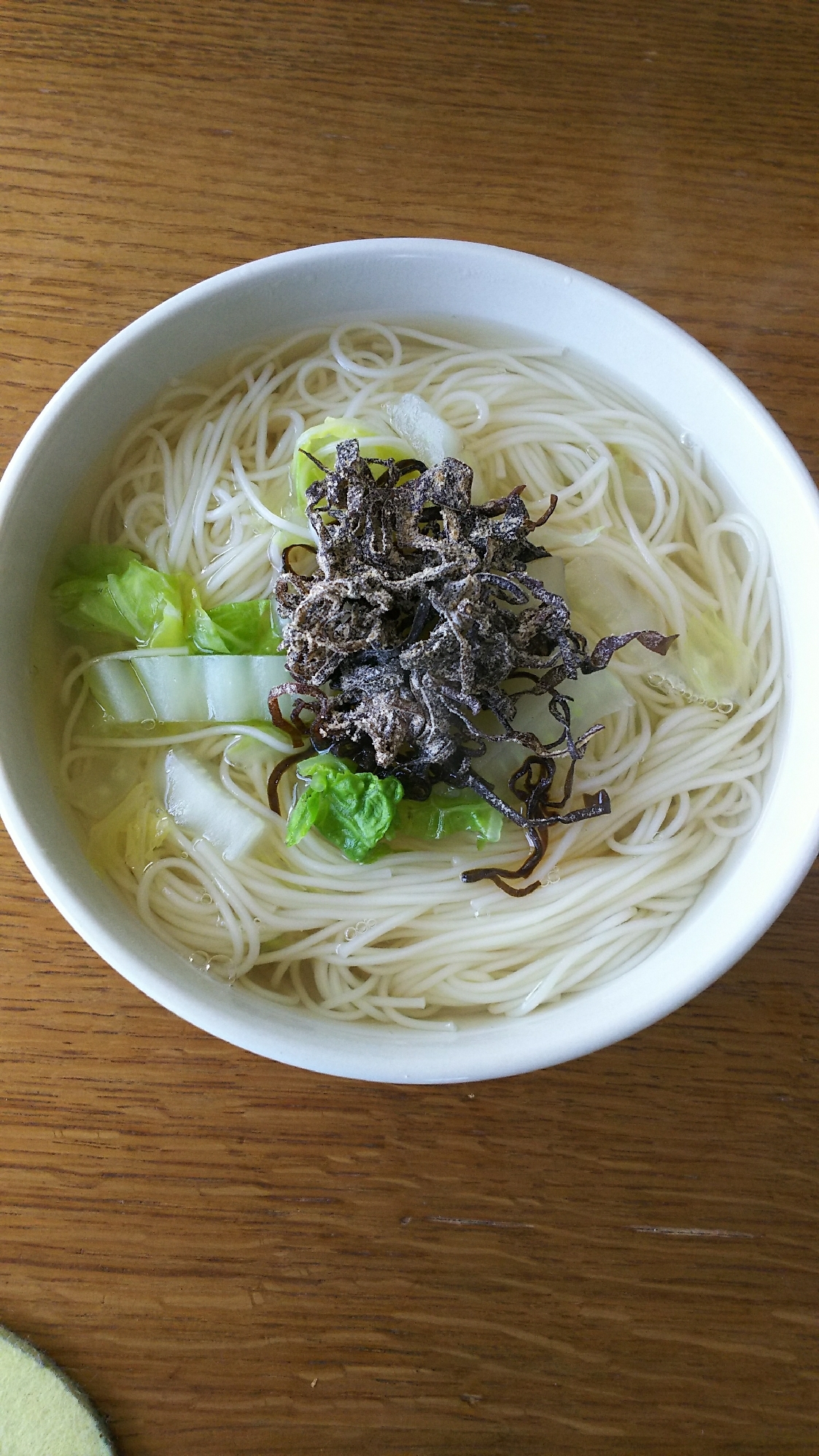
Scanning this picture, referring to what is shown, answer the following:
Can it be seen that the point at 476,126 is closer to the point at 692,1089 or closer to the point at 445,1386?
the point at 692,1089

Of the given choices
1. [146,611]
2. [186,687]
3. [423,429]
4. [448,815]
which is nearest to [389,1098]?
[448,815]

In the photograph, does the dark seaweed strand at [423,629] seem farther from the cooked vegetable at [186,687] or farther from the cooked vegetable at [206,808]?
the cooked vegetable at [206,808]

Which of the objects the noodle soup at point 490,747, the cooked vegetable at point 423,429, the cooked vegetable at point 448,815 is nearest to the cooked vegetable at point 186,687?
the noodle soup at point 490,747

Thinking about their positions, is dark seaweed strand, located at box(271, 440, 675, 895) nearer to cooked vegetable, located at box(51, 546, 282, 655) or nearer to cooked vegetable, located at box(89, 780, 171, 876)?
cooked vegetable, located at box(51, 546, 282, 655)

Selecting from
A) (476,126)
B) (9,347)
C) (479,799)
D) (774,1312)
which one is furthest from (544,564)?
(774,1312)

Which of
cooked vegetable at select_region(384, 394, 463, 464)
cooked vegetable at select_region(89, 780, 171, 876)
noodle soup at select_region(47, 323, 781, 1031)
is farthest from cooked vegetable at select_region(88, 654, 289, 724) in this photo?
cooked vegetable at select_region(384, 394, 463, 464)

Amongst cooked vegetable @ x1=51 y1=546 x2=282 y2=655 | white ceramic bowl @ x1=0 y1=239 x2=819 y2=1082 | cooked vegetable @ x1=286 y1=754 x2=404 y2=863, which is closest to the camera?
white ceramic bowl @ x1=0 y1=239 x2=819 y2=1082
